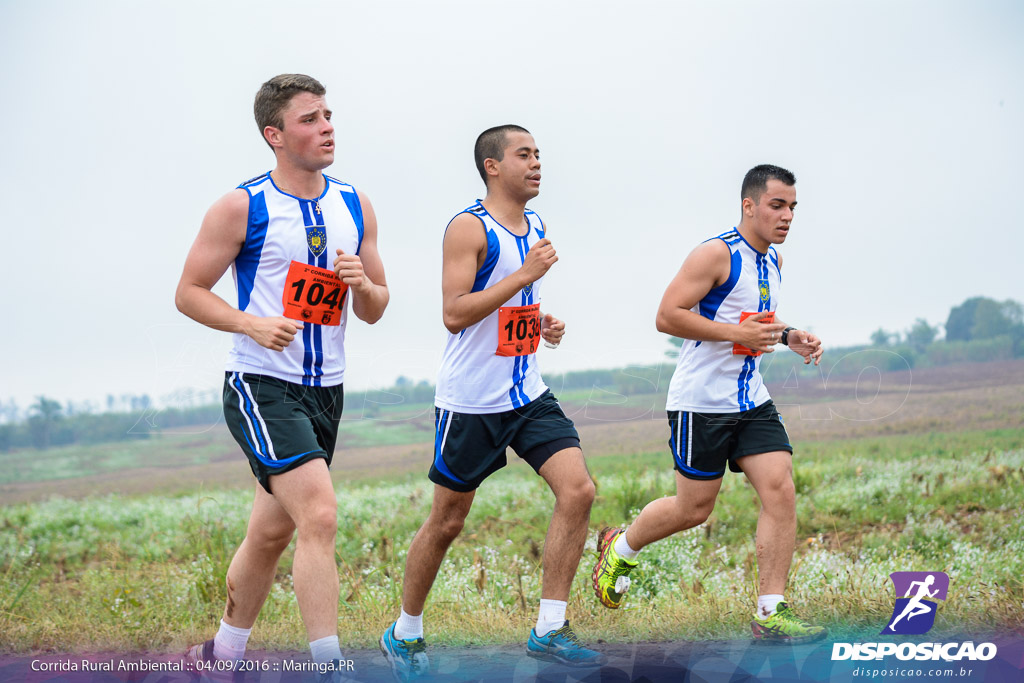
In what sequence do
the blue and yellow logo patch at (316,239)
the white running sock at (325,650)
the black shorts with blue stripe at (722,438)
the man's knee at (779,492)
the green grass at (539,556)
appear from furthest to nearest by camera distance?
the green grass at (539,556) → the black shorts with blue stripe at (722,438) → the man's knee at (779,492) → the blue and yellow logo patch at (316,239) → the white running sock at (325,650)

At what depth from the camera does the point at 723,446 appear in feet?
15.9

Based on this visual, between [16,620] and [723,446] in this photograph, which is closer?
[723,446]

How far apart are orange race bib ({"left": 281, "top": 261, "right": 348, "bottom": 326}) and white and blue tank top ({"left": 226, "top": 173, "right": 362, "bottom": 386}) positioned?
0.03 meters

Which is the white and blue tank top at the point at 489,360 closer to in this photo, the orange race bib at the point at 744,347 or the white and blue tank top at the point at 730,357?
the white and blue tank top at the point at 730,357

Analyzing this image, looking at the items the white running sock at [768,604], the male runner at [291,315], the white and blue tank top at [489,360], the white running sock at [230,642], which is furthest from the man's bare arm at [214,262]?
the white running sock at [768,604]

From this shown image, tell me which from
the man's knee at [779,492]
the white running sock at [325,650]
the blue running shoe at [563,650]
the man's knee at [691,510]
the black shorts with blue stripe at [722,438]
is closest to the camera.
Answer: the white running sock at [325,650]

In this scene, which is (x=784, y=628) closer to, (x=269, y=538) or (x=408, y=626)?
(x=408, y=626)

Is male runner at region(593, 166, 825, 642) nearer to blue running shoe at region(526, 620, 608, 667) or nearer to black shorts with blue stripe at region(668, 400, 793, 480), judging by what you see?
black shorts with blue stripe at region(668, 400, 793, 480)

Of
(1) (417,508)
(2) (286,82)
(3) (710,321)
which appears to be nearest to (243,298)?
(2) (286,82)

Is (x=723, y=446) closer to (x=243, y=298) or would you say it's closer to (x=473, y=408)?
(x=473, y=408)

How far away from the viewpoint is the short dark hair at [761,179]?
16.3 feet

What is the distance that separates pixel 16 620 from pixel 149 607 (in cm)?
88

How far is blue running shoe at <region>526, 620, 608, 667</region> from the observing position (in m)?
4.07

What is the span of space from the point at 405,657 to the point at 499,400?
1.40 meters
